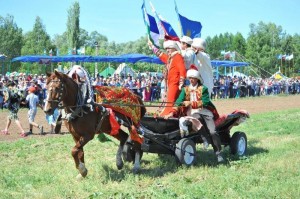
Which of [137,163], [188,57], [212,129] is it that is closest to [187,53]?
[188,57]

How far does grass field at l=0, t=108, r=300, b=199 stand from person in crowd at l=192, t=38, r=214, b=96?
1662 mm

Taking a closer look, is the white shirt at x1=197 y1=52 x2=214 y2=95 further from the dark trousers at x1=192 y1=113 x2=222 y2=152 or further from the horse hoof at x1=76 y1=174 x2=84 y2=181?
the horse hoof at x1=76 y1=174 x2=84 y2=181

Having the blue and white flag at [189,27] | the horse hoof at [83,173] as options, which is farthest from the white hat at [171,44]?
the horse hoof at [83,173]

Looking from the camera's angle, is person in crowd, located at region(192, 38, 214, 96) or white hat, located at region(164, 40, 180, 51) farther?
person in crowd, located at region(192, 38, 214, 96)

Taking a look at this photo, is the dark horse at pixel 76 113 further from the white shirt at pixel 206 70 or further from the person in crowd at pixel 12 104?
the person in crowd at pixel 12 104

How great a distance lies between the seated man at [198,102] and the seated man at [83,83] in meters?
2.00

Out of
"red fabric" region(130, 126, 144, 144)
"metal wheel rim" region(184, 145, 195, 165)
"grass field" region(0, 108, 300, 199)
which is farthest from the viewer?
"metal wheel rim" region(184, 145, 195, 165)

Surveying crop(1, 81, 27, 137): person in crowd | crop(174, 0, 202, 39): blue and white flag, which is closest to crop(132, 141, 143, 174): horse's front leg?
crop(174, 0, 202, 39): blue and white flag

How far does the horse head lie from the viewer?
685 cm

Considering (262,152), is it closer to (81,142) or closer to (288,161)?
(288,161)

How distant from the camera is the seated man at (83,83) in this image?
7.37 meters

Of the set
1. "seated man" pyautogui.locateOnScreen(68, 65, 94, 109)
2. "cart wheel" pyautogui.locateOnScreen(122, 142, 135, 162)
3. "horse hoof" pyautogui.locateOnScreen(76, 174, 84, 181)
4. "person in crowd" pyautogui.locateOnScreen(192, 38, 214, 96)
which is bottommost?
"horse hoof" pyautogui.locateOnScreen(76, 174, 84, 181)

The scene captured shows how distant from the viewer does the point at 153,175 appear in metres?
7.87

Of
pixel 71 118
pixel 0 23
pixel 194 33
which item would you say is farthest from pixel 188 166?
pixel 0 23
